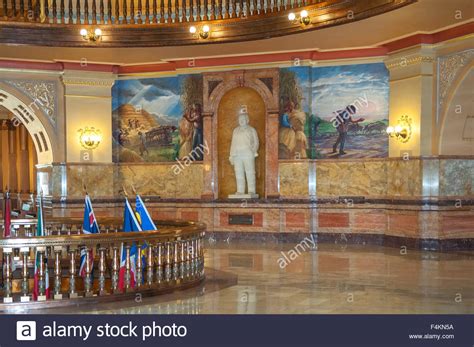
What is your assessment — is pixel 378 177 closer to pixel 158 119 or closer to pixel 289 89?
pixel 289 89

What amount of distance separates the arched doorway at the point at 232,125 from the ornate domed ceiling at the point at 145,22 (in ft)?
7.83

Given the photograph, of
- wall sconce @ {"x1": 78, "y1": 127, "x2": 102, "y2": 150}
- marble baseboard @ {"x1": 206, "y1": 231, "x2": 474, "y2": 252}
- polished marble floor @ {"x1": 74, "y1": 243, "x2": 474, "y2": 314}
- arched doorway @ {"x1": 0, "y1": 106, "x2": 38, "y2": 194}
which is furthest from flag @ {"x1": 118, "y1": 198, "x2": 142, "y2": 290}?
arched doorway @ {"x1": 0, "y1": 106, "x2": 38, "y2": 194}

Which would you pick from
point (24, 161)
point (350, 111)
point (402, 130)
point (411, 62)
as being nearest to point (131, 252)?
point (402, 130)

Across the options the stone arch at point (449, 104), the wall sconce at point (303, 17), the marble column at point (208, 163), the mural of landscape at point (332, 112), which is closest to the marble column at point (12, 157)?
the marble column at point (208, 163)

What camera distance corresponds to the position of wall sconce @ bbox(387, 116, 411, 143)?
14799 millimetres

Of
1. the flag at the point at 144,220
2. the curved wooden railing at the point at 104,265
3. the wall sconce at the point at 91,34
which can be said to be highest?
the wall sconce at the point at 91,34

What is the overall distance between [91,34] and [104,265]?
7.56 metres

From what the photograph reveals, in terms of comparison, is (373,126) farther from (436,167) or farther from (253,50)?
(253,50)

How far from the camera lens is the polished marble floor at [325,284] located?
27.4 feet

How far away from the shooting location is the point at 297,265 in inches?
483

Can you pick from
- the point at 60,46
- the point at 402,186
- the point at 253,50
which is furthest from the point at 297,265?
the point at 60,46

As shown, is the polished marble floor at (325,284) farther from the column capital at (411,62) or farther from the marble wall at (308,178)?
the column capital at (411,62)

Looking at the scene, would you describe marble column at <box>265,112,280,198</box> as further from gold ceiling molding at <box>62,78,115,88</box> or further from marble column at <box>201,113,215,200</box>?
gold ceiling molding at <box>62,78,115,88</box>

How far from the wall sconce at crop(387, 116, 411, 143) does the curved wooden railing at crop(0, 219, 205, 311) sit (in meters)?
6.25
